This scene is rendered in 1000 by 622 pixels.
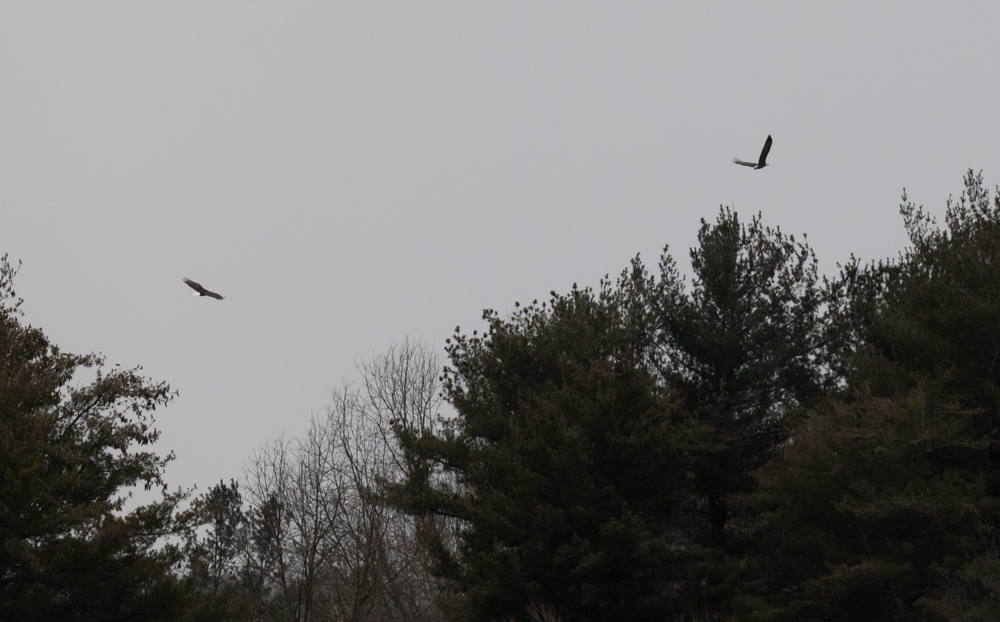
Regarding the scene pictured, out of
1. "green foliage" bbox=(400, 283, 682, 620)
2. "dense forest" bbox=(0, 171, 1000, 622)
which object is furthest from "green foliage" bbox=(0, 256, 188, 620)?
"green foliage" bbox=(400, 283, 682, 620)

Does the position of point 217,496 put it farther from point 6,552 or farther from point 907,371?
point 907,371

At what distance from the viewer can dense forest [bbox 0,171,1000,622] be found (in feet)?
69.2

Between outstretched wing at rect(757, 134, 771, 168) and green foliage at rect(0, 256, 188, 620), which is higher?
outstretched wing at rect(757, 134, 771, 168)

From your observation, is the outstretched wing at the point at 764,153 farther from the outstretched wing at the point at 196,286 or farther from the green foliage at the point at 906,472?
the outstretched wing at the point at 196,286

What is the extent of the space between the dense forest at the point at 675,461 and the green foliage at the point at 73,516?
54 mm

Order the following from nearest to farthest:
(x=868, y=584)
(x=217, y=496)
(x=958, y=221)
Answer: (x=868, y=584) < (x=958, y=221) < (x=217, y=496)

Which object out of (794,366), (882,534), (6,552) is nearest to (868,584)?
(882,534)

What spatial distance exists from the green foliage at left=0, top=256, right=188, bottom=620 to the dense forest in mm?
54

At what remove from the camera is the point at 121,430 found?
24359 mm

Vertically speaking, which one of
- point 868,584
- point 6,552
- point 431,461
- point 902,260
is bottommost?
point 868,584

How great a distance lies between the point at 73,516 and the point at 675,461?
40.8 feet

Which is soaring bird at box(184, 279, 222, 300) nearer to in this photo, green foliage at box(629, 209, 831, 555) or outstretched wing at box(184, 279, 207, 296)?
outstretched wing at box(184, 279, 207, 296)

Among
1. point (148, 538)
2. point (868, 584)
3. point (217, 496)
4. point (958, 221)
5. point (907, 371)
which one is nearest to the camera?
point (868, 584)

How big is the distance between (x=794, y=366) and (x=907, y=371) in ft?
13.4
